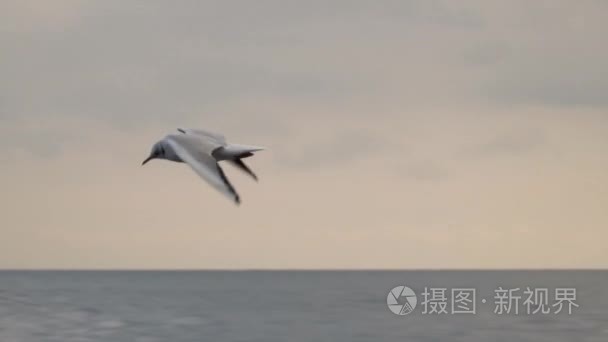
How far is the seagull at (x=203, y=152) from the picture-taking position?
13.9 meters

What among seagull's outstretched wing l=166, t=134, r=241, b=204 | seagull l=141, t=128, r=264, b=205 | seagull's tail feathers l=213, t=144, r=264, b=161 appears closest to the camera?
seagull's outstretched wing l=166, t=134, r=241, b=204

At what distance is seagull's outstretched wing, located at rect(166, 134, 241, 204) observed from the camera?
43.0 feet

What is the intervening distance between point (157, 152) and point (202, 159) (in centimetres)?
198

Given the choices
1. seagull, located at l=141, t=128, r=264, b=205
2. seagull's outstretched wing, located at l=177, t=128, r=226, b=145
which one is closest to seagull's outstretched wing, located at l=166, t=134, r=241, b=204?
seagull, located at l=141, t=128, r=264, b=205
